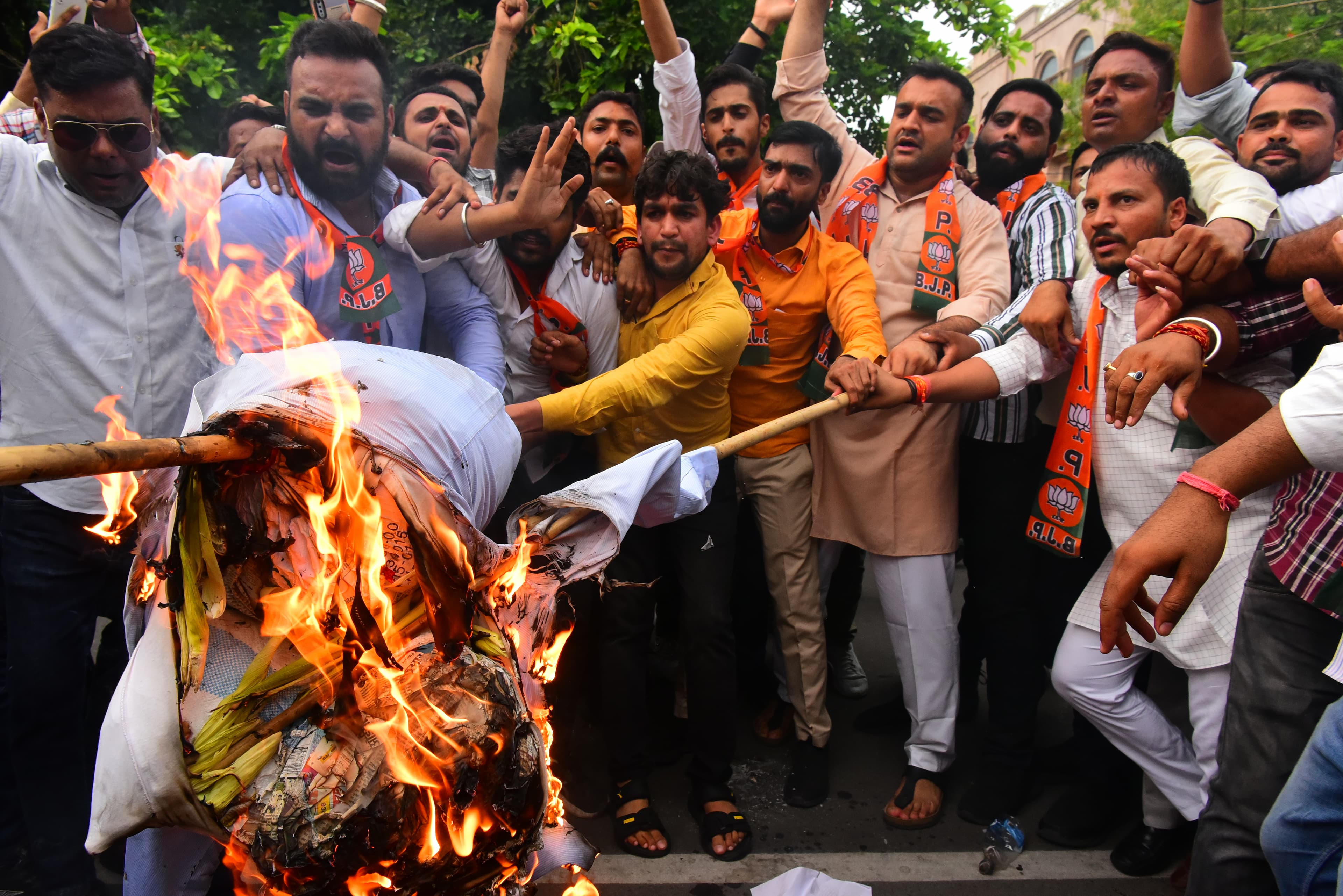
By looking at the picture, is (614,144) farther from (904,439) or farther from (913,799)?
(913,799)

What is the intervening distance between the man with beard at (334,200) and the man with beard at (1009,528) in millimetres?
1998

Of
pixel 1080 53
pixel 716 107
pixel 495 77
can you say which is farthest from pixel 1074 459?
pixel 1080 53

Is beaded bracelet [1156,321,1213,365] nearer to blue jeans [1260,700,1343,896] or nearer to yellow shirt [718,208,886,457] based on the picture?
blue jeans [1260,700,1343,896]

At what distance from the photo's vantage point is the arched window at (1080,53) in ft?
63.0

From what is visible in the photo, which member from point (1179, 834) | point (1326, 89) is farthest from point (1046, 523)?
point (1326, 89)

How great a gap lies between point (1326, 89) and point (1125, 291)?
106cm

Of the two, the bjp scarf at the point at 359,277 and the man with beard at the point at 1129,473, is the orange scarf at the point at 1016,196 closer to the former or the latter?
the man with beard at the point at 1129,473

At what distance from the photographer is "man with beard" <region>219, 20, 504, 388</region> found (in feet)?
8.89

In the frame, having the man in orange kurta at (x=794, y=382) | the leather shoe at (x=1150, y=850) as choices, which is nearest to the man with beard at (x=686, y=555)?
the man in orange kurta at (x=794, y=382)

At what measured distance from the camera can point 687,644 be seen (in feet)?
10.9

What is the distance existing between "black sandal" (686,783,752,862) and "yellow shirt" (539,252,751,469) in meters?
1.32

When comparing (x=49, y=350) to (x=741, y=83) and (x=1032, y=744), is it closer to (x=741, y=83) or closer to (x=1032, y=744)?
(x=741, y=83)

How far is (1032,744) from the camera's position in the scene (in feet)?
11.5

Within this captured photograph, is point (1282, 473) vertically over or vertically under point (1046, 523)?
over
